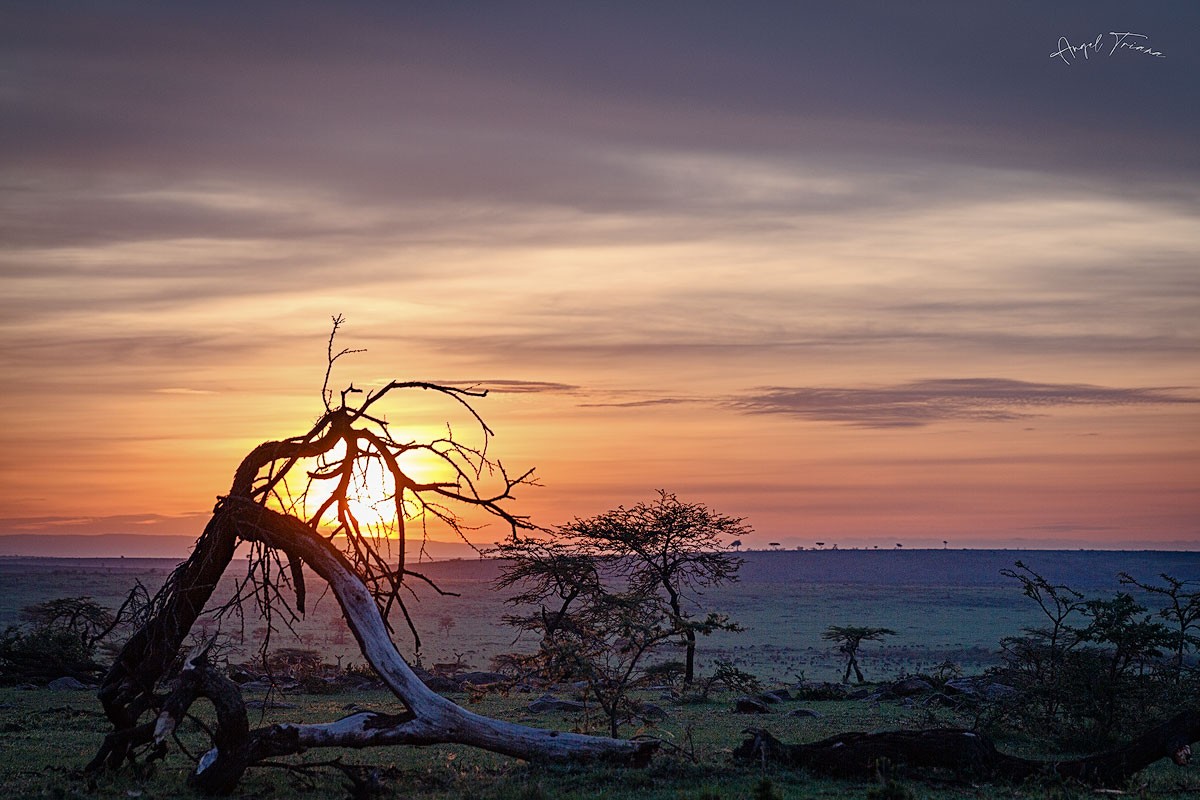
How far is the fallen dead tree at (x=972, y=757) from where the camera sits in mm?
14844

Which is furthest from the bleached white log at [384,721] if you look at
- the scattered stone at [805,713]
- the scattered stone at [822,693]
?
the scattered stone at [822,693]

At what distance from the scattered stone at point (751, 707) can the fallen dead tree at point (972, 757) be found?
1602cm

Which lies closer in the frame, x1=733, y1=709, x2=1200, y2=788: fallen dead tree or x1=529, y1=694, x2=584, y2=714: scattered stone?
x1=733, y1=709, x2=1200, y2=788: fallen dead tree

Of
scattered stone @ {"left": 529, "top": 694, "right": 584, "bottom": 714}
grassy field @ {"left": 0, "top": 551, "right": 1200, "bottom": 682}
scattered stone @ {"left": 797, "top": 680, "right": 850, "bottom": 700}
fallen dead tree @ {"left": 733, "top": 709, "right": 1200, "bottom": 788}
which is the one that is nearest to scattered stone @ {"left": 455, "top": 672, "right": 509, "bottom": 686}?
grassy field @ {"left": 0, "top": 551, "right": 1200, "bottom": 682}

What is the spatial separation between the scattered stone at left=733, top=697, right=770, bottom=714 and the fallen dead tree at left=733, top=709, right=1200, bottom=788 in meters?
16.0

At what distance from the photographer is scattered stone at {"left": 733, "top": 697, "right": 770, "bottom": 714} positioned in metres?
31.6

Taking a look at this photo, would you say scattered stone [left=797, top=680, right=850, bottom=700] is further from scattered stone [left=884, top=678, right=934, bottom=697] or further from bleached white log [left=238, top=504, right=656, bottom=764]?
bleached white log [left=238, top=504, right=656, bottom=764]

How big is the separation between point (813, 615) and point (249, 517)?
106 m

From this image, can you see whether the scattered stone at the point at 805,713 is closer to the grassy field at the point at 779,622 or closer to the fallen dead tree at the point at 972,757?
the grassy field at the point at 779,622

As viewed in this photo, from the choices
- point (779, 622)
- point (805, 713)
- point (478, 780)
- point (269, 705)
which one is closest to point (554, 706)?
point (805, 713)

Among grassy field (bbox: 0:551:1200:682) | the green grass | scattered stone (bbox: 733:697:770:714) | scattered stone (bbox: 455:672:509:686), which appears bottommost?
grassy field (bbox: 0:551:1200:682)

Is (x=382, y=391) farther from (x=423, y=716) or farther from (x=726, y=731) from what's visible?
(x=726, y=731)

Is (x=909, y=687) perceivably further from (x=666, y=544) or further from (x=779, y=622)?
(x=779, y=622)

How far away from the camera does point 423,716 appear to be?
47.9 ft
